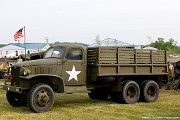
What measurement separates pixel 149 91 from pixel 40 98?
4301 mm

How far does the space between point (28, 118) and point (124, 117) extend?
245 centimetres

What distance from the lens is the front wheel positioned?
8953 millimetres

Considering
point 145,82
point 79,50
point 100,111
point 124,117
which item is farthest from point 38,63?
point 145,82

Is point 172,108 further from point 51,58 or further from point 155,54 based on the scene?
point 51,58

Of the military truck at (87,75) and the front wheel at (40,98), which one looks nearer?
the front wheel at (40,98)

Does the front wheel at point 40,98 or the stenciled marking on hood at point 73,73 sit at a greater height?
the stenciled marking on hood at point 73,73

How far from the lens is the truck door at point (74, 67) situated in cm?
987

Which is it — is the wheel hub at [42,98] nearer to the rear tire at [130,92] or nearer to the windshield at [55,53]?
the windshield at [55,53]

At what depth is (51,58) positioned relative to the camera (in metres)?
10.1

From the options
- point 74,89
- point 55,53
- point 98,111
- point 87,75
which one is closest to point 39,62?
point 55,53

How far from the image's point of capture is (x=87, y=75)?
33.9 ft

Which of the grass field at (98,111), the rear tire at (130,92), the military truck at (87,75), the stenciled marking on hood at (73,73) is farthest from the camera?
the rear tire at (130,92)

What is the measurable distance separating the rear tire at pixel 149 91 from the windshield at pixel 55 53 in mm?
3254

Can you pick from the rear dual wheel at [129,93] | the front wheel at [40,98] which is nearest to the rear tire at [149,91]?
the rear dual wheel at [129,93]
